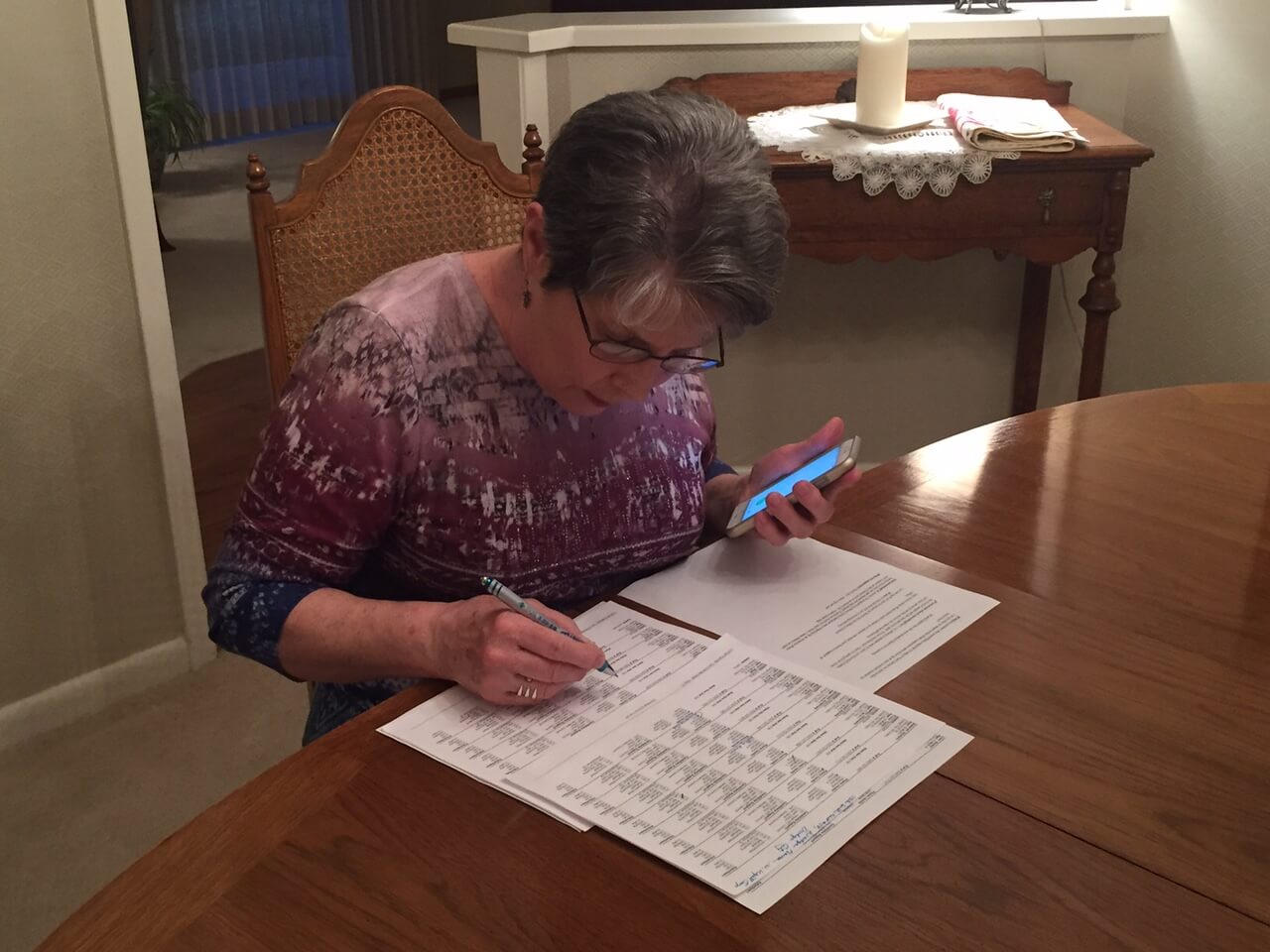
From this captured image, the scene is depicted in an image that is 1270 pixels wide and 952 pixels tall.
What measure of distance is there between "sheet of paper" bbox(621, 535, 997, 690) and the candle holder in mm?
1786

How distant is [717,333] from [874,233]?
53.6 inches

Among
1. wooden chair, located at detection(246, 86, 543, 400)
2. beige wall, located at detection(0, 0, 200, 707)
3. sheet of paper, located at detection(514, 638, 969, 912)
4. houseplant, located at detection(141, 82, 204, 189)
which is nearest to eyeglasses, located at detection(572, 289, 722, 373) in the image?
sheet of paper, located at detection(514, 638, 969, 912)

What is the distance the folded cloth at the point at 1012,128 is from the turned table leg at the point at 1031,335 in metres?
0.46

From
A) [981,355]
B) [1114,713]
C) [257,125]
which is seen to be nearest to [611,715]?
[1114,713]

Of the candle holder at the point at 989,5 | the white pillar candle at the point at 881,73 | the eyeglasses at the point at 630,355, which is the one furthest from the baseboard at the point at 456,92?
the eyeglasses at the point at 630,355

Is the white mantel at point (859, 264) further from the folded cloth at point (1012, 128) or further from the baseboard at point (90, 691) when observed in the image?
the baseboard at point (90, 691)

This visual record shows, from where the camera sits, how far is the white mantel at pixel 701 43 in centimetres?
246

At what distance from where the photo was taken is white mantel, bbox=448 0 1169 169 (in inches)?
96.8

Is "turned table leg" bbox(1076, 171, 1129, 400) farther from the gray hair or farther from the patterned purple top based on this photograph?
the gray hair

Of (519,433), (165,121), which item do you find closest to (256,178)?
(519,433)

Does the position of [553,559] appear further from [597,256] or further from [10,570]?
[10,570]

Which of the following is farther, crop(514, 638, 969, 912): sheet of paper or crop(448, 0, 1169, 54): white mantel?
crop(448, 0, 1169, 54): white mantel

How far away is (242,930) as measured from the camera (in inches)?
29.4

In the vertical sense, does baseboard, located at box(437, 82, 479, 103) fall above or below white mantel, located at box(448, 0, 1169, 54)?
below
